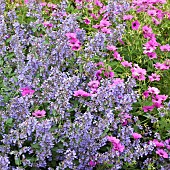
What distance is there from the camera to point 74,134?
319 centimetres

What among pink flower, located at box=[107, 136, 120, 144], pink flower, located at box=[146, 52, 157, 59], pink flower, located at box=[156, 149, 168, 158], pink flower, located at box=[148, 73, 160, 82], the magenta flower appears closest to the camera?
pink flower, located at box=[107, 136, 120, 144]

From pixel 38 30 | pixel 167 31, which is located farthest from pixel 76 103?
pixel 167 31

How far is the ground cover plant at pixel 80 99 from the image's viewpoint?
3.18m

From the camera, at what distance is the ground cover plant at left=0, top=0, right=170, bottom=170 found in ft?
10.4

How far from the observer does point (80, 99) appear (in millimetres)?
3584

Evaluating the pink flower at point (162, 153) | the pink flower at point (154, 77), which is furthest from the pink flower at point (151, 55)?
the pink flower at point (162, 153)

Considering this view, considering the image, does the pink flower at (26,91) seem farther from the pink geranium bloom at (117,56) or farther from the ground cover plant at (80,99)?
the pink geranium bloom at (117,56)

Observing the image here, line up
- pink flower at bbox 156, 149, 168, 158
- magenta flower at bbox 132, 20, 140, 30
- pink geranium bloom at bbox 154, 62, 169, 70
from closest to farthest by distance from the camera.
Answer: pink flower at bbox 156, 149, 168, 158
pink geranium bloom at bbox 154, 62, 169, 70
magenta flower at bbox 132, 20, 140, 30

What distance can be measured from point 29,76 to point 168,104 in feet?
3.77

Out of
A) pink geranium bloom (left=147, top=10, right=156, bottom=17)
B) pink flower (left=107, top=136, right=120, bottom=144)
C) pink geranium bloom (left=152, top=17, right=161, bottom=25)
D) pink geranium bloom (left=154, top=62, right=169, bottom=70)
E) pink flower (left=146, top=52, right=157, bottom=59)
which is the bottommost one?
pink flower (left=107, top=136, right=120, bottom=144)

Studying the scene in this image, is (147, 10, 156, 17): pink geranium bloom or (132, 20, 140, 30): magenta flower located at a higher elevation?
(147, 10, 156, 17): pink geranium bloom

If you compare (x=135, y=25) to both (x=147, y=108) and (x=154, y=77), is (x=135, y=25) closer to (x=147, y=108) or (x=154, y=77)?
(x=154, y=77)

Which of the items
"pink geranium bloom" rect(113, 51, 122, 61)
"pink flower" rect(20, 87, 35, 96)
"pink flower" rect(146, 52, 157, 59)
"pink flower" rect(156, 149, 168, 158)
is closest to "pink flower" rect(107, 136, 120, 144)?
"pink flower" rect(156, 149, 168, 158)

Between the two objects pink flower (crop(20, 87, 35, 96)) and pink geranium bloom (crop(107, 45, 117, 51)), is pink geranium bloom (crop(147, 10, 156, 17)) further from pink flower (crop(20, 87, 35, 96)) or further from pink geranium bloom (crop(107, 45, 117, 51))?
pink flower (crop(20, 87, 35, 96))
